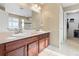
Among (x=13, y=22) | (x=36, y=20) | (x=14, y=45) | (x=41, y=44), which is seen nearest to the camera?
(x=14, y=45)

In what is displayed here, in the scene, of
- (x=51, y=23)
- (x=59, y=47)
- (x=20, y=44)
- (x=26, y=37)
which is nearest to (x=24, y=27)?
(x=26, y=37)

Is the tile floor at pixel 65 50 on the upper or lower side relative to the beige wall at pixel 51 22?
lower

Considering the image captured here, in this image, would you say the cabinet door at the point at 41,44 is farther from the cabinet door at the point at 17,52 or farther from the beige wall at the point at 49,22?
the cabinet door at the point at 17,52

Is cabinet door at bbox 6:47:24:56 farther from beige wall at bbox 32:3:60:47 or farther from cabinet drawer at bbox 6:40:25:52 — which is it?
beige wall at bbox 32:3:60:47

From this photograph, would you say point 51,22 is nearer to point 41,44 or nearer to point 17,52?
point 41,44

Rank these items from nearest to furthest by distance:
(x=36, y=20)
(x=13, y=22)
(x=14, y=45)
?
(x=14, y=45)
(x=13, y=22)
(x=36, y=20)

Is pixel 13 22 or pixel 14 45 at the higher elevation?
pixel 13 22

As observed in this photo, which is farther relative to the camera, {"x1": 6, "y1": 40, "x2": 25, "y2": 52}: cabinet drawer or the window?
the window

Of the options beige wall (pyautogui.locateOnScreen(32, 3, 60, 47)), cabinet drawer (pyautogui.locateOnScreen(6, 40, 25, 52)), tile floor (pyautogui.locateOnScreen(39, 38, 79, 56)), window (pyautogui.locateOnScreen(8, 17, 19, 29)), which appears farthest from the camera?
beige wall (pyautogui.locateOnScreen(32, 3, 60, 47))

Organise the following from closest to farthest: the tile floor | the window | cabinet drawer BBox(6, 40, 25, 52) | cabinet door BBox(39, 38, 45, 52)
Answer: cabinet drawer BBox(6, 40, 25, 52)
the window
the tile floor
cabinet door BBox(39, 38, 45, 52)

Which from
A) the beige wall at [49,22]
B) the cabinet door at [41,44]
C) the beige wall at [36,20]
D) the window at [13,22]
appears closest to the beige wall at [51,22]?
the beige wall at [49,22]

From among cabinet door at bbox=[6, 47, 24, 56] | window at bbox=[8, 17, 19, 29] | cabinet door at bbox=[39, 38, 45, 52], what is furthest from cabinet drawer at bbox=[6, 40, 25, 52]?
cabinet door at bbox=[39, 38, 45, 52]

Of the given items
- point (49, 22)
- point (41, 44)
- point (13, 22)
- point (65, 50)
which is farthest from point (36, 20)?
point (65, 50)

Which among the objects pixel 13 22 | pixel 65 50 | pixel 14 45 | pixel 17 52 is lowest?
pixel 65 50
